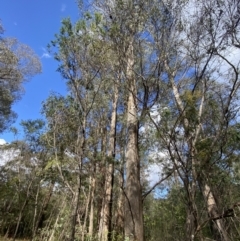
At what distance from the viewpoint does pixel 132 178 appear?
171 inches

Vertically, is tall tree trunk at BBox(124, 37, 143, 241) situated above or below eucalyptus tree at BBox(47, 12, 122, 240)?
below

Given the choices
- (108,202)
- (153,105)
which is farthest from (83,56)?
(108,202)

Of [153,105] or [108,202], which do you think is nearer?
[153,105]

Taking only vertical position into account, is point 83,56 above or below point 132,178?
above

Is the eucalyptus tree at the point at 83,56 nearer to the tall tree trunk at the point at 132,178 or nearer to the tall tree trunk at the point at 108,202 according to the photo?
the tall tree trunk at the point at 132,178

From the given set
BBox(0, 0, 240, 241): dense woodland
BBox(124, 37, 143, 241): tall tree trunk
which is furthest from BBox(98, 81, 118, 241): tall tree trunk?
BBox(124, 37, 143, 241): tall tree trunk

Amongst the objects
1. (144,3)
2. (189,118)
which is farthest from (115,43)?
(189,118)

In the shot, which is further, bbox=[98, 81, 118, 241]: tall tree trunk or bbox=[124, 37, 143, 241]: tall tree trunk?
bbox=[98, 81, 118, 241]: tall tree trunk

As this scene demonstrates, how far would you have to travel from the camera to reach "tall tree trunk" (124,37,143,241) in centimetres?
393

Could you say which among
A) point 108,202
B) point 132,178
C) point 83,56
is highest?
point 83,56

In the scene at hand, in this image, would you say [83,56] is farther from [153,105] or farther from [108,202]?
[108,202]

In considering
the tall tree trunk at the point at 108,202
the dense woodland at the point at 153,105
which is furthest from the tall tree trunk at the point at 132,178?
the tall tree trunk at the point at 108,202

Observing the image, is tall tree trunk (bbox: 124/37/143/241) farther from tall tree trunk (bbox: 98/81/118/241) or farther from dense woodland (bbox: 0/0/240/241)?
tall tree trunk (bbox: 98/81/118/241)

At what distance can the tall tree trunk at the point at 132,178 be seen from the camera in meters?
3.93
